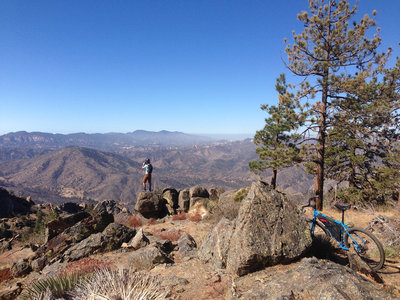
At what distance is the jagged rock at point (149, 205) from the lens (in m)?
17.5

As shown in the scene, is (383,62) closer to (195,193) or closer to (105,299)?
(195,193)

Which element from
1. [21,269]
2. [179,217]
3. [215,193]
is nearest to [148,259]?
[21,269]

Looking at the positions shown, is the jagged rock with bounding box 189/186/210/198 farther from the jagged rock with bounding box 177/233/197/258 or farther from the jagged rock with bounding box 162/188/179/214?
the jagged rock with bounding box 177/233/197/258

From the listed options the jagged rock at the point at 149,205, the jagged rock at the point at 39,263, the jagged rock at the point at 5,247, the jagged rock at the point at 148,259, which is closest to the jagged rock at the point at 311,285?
the jagged rock at the point at 148,259

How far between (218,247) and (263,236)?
1.47 m

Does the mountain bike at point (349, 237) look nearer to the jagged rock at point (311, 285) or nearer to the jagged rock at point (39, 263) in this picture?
the jagged rock at point (311, 285)

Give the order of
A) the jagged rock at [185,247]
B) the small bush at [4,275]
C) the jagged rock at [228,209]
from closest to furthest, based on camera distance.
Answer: the jagged rock at [185,247] < the small bush at [4,275] < the jagged rock at [228,209]

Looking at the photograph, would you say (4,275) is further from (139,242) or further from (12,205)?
(12,205)

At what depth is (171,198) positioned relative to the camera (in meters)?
18.6

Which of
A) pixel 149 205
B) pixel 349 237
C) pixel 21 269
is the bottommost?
pixel 149 205

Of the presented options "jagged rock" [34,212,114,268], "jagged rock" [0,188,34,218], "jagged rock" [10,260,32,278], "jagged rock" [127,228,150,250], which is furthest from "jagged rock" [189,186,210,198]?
"jagged rock" [0,188,34,218]

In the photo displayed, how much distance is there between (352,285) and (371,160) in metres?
17.0

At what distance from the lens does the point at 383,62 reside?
12445 millimetres

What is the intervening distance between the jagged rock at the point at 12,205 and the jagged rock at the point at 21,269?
41.2m
